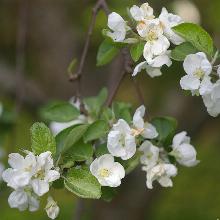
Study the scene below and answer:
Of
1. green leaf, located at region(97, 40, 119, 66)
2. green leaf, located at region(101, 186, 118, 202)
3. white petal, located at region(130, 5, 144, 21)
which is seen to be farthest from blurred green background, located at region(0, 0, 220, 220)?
white petal, located at region(130, 5, 144, 21)

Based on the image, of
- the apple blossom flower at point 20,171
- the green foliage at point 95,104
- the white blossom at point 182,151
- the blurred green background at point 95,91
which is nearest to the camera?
the apple blossom flower at point 20,171

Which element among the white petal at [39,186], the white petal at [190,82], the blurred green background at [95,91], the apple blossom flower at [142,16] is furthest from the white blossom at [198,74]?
the blurred green background at [95,91]

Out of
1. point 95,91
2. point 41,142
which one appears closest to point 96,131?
point 41,142

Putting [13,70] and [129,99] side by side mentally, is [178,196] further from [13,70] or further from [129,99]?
[13,70]

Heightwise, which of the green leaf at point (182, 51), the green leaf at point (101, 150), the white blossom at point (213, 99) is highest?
the green leaf at point (182, 51)

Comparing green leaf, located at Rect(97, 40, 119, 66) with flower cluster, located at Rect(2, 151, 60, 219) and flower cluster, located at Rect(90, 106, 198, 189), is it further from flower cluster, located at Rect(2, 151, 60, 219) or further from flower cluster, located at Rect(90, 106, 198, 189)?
flower cluster, located at Rect(2, 151, 60, 219)

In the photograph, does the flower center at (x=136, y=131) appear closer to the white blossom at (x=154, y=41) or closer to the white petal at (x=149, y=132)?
the white petal at (x=149, y=132)

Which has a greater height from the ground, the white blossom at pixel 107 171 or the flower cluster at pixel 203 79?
the flower cluster at pixel 203 79
